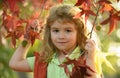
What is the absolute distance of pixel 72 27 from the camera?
3668 millimetres

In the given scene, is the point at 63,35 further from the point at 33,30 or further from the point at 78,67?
the point at 78,67

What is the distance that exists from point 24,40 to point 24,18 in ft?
0.63

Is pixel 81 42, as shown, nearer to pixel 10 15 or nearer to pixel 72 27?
pixel 72 27

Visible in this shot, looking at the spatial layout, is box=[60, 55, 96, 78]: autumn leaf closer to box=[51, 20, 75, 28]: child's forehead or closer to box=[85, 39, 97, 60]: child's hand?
box=[85, 39, 97, 60]: child's hand

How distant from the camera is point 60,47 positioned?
370cm

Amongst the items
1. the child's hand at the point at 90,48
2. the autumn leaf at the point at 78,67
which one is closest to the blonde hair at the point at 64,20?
the child's hand at the point at 90,48

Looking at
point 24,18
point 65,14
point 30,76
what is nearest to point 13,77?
point 30,76

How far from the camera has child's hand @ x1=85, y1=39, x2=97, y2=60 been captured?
11.3 feet

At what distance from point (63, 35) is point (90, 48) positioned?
253mm

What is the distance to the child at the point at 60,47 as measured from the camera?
353 cm

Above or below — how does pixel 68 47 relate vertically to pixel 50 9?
below

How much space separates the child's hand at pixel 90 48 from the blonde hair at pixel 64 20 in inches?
11.0

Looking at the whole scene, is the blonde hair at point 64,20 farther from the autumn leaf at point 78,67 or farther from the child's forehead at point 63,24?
the autumn leaf at point 78,67

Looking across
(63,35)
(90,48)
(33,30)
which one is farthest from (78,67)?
(33,30)
